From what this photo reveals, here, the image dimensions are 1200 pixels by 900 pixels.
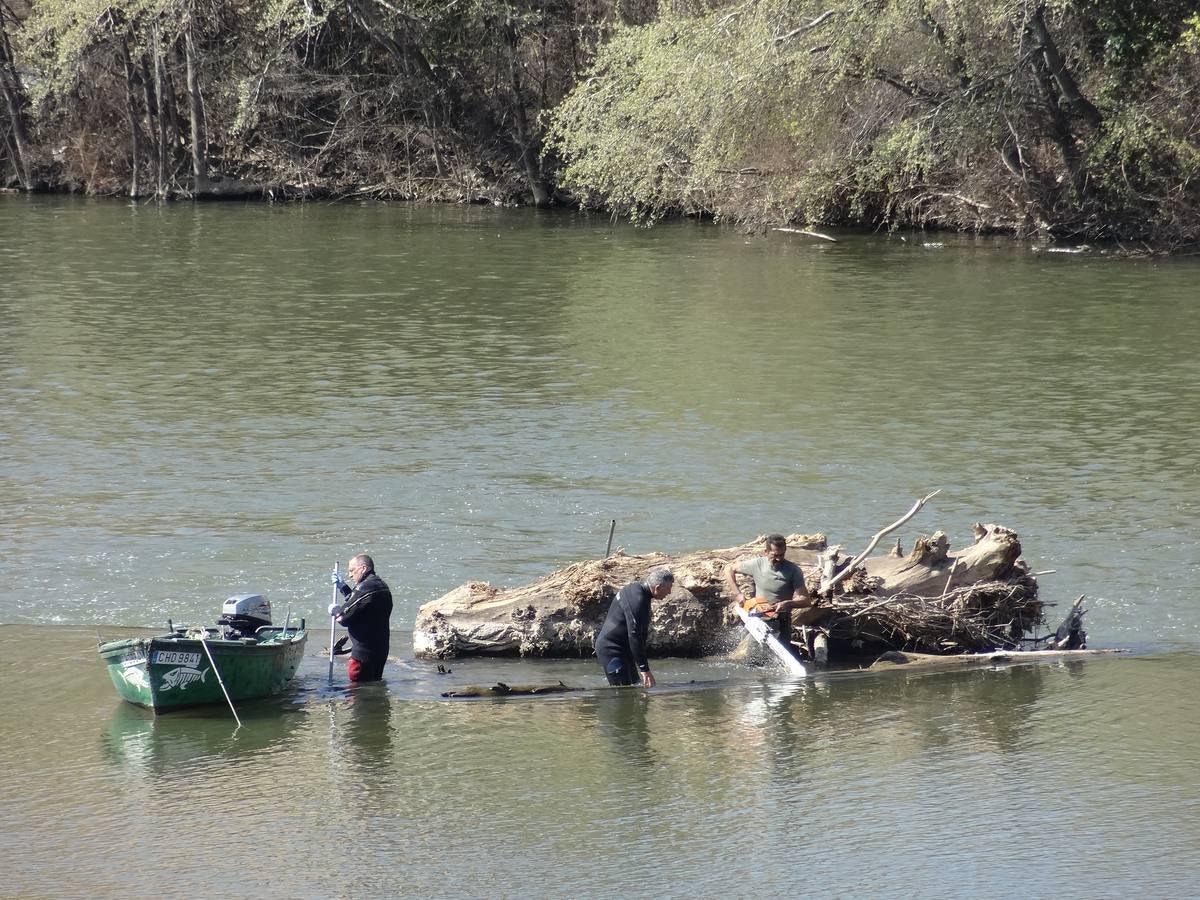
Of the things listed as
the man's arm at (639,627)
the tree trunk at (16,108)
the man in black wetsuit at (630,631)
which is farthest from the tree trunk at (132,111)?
the man's arm at (639,627)

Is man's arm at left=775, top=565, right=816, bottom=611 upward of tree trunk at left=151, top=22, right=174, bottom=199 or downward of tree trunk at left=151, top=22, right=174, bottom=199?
downward

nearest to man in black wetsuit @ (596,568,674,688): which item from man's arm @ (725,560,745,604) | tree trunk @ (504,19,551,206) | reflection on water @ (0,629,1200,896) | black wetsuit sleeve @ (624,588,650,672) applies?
black wetsuit sleeve @ (624,588,650,672)

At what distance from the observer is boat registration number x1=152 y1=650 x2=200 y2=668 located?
11906 mm

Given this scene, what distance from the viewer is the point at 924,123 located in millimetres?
35781

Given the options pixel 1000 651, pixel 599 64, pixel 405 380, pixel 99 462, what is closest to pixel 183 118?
pixel 599 64

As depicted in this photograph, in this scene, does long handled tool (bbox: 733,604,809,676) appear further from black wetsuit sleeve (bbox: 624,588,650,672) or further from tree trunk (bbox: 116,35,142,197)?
tree trunk (bbox: 116,35,142,197)

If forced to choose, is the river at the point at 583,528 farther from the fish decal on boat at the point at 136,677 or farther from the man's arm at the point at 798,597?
the man's arm at the point at 798,597

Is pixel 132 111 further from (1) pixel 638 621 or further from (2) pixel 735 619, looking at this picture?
(1) pixel 638 621

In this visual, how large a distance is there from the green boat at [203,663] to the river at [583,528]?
0.69 ft

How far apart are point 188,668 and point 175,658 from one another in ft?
0.44

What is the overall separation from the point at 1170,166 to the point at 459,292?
1527 cm

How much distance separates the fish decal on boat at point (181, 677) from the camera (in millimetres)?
12062

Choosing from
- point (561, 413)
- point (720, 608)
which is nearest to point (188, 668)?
point (720, 608)

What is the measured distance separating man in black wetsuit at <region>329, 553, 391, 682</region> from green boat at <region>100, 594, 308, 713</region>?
1.46ft
